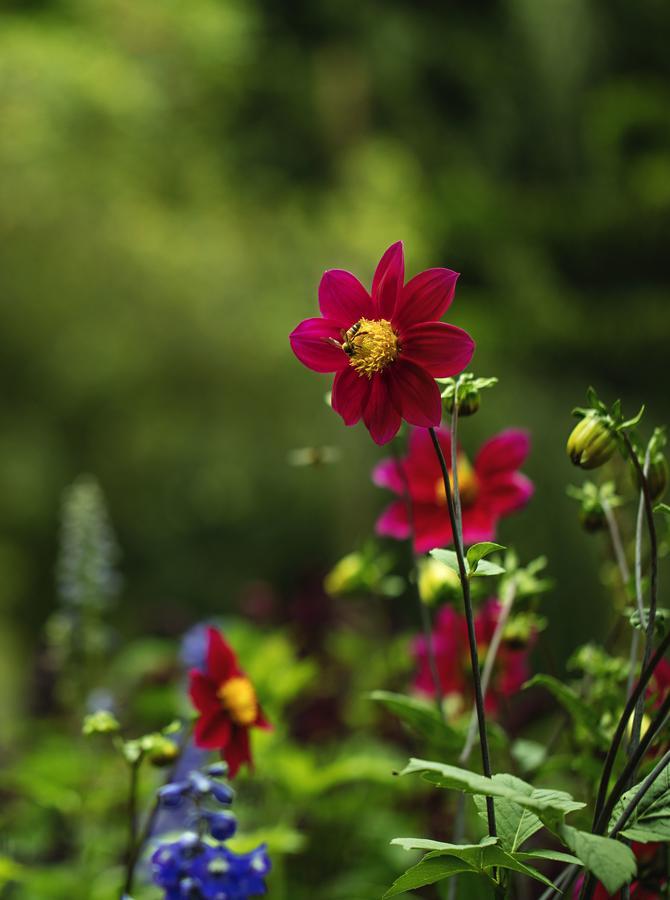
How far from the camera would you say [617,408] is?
0.32 m

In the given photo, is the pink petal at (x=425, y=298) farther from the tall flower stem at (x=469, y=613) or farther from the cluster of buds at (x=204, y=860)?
the cluster of buds at (x=204, y=860)

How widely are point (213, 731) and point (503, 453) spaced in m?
0.20

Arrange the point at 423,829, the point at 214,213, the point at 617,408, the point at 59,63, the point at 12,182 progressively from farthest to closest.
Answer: the point at 214,213, the point at 12,182, the point at 59,63, the point at 423,829, the point at 617,408

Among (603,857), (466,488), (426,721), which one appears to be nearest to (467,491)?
(466,488)

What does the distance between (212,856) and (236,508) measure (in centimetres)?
227

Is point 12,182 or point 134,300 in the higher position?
point 12,182

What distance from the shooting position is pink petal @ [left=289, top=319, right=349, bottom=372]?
0.34 m

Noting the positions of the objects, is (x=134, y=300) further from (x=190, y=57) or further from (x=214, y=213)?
(x=190, y=57)

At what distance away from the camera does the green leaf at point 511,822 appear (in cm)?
33

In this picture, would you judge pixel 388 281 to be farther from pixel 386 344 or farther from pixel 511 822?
pixel 511 822

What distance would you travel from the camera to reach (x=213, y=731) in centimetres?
43

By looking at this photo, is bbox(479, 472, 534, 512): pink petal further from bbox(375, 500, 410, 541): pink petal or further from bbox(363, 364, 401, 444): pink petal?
bbox(363, 364, 401, 444): pink petal

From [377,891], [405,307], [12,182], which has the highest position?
[12,182]

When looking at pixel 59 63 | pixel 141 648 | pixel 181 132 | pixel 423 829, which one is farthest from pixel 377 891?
pixel 181 132
